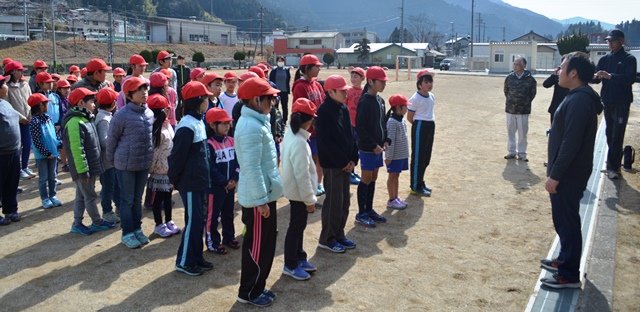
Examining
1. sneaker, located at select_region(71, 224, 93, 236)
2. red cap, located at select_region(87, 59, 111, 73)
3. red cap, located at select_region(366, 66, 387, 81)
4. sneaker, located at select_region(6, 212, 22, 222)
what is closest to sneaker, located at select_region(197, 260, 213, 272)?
sneaker, located at select_region(71, 224, 93, 236)

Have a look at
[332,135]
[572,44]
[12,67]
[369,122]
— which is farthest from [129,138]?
[572,44]

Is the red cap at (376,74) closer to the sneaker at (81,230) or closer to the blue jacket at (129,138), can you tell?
the blue jacket at (129,138)

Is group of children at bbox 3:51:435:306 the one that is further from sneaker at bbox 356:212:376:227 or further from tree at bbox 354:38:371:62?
tree at bbox 354:38:371:62

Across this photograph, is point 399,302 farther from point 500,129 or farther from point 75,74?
point 500,129

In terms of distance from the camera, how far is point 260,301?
4.38m

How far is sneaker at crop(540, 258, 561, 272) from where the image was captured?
199 inches

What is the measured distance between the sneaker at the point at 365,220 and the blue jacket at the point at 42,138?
4.19m

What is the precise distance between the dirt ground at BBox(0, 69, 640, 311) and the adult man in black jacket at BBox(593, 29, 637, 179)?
847mm

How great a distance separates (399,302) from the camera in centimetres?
448

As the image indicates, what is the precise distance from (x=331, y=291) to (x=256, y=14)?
523 feet

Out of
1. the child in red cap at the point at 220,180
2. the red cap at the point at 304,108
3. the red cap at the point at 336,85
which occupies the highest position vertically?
the red cap at the point at 336,85

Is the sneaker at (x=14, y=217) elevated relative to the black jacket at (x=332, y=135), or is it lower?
lower

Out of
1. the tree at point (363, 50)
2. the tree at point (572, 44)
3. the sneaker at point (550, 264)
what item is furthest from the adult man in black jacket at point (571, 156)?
the tree at point (363, 50)

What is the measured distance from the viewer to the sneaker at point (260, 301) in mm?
4367
